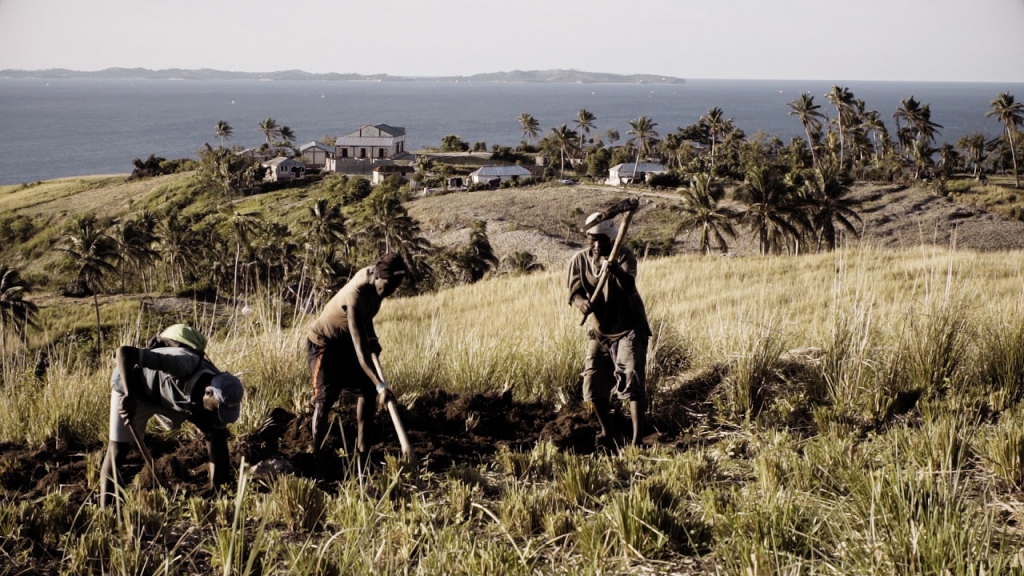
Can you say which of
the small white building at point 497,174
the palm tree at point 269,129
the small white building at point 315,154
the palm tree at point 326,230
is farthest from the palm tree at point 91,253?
the palm tree at point 269,129

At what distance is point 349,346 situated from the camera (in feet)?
20.2

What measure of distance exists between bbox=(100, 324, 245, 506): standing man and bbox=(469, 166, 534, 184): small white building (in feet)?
259

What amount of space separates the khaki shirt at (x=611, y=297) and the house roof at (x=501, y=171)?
78.8m

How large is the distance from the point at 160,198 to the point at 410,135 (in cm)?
10838

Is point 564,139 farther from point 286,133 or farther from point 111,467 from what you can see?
point 111,467

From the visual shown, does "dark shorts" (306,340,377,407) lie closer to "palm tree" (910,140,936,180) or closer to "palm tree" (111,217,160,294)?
"palm tree" (111,217,160,294)

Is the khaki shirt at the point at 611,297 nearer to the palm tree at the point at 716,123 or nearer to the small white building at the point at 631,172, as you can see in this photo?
the small white building at the point at 631,172

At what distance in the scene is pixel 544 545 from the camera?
4.12 metres

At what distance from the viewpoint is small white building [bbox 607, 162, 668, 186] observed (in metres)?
87.0

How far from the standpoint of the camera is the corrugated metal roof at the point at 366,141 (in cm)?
10275

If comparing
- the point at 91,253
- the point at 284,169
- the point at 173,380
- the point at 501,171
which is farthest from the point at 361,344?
the point at 284,169

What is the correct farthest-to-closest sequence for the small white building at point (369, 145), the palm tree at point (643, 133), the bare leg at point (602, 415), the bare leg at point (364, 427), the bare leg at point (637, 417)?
the small white building at point (369, 145)
the palm tree at point (643, 133)
the bare leg at point (602, 415)
the bare leg at point (637, 417)
the bare leg at point (364, 427)

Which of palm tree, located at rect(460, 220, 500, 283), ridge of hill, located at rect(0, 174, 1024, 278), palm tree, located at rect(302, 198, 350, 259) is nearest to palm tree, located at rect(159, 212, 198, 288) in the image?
palm tree, located at rect(302, 198, 350, 259)

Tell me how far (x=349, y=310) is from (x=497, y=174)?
80.6 m
